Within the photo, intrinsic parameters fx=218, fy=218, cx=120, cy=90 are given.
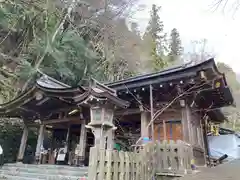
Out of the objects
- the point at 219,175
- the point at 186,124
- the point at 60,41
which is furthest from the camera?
the point at 60,41

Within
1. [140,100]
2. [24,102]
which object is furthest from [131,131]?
[24,102]

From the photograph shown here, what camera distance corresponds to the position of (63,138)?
488 inches

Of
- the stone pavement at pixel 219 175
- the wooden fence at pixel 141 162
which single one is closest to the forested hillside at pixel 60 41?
the wooden fence at pixel 141 162

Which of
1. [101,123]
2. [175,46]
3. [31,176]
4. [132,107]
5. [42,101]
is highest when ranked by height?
[175,46]

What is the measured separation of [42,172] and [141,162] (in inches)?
195

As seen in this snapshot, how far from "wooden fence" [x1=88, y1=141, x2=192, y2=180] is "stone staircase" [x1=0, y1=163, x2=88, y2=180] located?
234cm

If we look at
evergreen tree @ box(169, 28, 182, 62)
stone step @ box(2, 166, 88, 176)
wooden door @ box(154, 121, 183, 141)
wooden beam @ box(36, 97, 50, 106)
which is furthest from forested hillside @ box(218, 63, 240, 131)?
stone step @ box(2, 166, 88, 176)

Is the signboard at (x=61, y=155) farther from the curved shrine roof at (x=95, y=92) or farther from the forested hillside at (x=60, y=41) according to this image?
the forested hillside at (x=60, y=41)

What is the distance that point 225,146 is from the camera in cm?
1242

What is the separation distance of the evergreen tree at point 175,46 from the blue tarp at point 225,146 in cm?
1932

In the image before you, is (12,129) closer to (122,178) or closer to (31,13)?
(31,13)

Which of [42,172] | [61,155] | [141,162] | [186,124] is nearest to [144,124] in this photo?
[186,124]

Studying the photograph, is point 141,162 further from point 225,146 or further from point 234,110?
point 234,110

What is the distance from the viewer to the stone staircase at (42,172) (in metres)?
7.21
